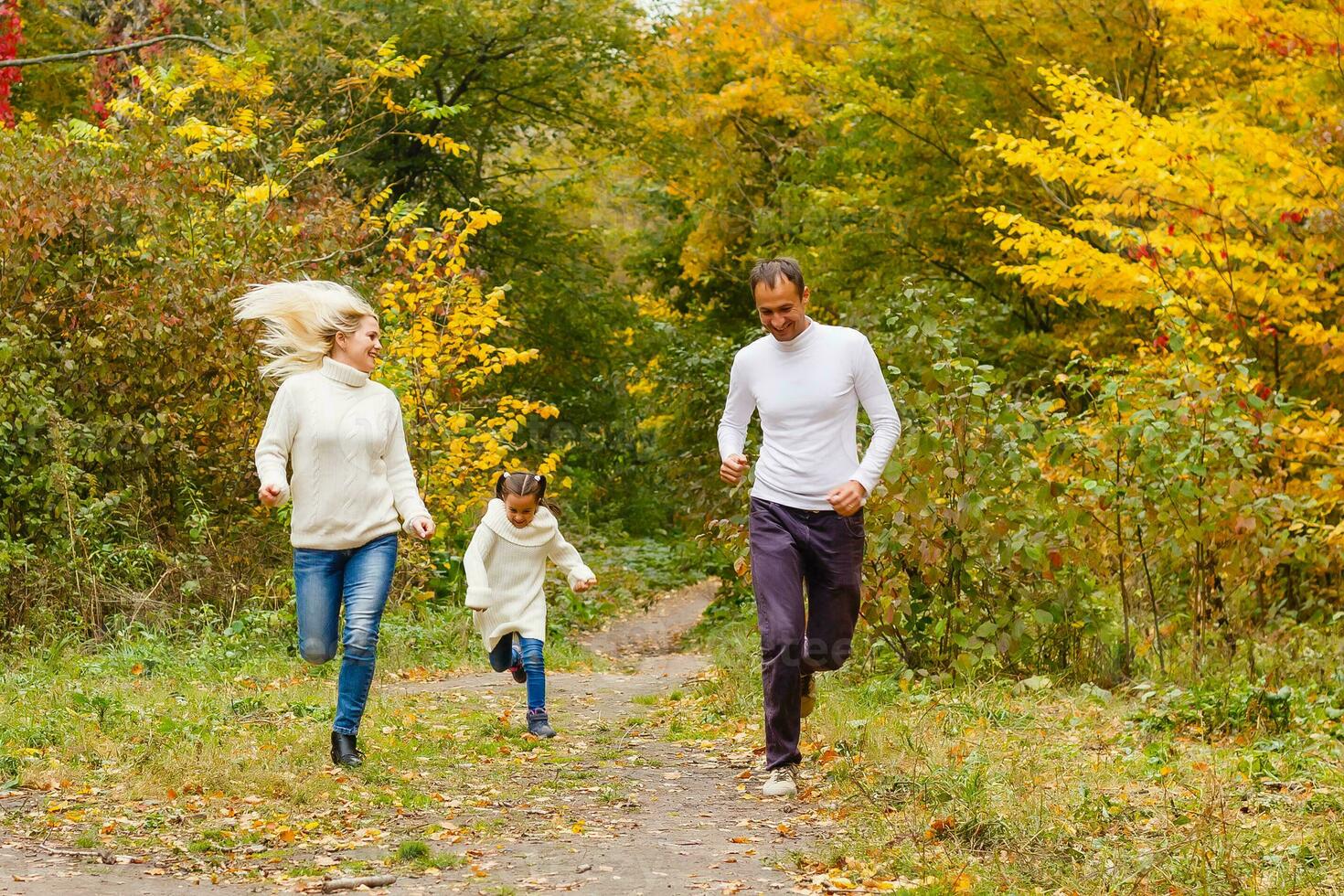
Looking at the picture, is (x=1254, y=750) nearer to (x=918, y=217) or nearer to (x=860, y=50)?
(x=918, y=217)

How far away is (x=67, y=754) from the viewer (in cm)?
627

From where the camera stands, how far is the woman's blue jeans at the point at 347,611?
620cm

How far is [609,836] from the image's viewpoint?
5195 mm

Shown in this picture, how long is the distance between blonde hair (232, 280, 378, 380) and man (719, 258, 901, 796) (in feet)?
5.68

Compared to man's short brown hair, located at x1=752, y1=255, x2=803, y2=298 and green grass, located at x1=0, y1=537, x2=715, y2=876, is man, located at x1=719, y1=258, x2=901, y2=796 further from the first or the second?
green grass, located at x1=0, y1=537, x2=715, y2=876

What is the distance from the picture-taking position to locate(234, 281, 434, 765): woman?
6180mm

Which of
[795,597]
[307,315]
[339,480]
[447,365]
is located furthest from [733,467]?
[447,365]

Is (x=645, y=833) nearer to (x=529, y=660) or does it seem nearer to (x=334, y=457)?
(x=334, y=457)

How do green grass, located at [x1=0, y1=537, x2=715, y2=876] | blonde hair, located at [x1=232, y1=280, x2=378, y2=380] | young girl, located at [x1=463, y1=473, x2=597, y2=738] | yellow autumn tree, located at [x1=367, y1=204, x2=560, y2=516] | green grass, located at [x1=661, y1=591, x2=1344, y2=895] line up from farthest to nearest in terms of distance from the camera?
yellow autumn tree, located at [x1=367, y1=204, x2=560, y2=516]
young girl, located at [x1=463, y1=473, x2=597, y2=738]
blonde hair, located at [x1=232, y1=280, x2=378, y2=380]
green grass, located at [x1=0, y1=537, x2=715, y2=876]
green grass, located at [x1=661, y1=591, x2=1344, y2=895]

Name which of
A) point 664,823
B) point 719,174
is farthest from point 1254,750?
point 719,174

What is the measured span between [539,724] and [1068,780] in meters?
2.82

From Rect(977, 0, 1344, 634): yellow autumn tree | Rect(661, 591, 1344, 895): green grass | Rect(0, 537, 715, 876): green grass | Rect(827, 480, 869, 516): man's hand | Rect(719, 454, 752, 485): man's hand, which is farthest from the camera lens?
Rect(977, 0, 1344, 634): yellow autumn tree

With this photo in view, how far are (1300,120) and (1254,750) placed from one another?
676 centimetres

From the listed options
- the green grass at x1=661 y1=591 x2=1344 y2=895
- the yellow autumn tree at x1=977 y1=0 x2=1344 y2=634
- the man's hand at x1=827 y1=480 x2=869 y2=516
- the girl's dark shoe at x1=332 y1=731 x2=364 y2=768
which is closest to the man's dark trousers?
the man's hand at x1=827 y1=480 x2=869 y2=516
